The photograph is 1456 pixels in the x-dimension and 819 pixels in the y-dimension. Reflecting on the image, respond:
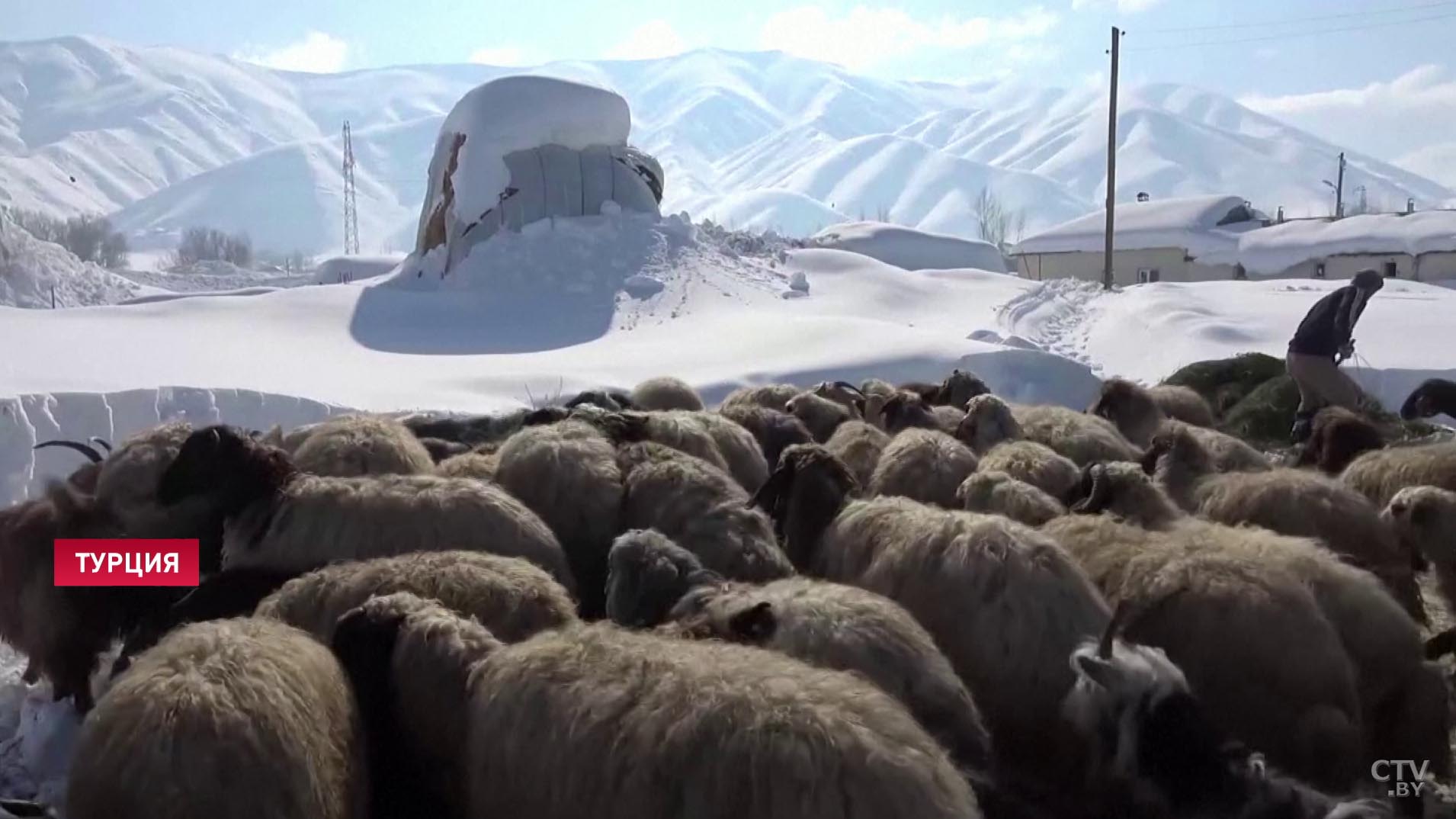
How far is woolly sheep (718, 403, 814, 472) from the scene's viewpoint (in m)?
7.74

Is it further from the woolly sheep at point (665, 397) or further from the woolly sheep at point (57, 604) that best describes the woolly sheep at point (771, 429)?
the woolly sheep at point (57, 604)

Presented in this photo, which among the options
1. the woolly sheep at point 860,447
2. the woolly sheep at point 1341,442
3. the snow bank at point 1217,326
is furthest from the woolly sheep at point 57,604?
the snow bank at point 1217,326

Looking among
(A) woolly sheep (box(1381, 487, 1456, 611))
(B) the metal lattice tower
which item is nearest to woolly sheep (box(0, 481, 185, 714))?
(A) woolly sheep (box(1381, 487, 1456, 611))

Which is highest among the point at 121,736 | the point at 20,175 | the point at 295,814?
the point at 20,175

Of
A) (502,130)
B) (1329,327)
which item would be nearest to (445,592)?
(1329,327)

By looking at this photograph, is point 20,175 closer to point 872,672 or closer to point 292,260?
point 292,260

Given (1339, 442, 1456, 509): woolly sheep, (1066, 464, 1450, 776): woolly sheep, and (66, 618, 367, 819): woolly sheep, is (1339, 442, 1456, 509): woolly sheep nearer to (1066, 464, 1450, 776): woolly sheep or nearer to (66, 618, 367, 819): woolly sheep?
(1066, 464, 1450, 776): woolly sheep

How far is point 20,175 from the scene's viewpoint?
15725 cm

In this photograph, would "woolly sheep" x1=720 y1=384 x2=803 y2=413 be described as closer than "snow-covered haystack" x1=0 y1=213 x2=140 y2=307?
Yes

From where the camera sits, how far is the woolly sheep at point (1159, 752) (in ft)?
10.9

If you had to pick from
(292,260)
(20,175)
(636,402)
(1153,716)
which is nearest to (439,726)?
(1153,716)

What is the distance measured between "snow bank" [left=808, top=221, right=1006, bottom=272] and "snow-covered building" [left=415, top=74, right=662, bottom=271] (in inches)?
678

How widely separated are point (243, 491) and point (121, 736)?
2495mm

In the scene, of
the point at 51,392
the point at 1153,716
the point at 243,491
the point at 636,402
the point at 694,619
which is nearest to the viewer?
the point at 1153,716
